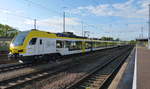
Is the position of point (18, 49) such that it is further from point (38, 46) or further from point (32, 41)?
point (38, 46)

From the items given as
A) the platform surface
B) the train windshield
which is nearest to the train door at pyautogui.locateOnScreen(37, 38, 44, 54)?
the train windshield

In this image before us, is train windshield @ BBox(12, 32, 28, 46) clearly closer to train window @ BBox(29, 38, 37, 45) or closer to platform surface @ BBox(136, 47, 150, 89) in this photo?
train window @ BBox(29, 38, 37, 45)

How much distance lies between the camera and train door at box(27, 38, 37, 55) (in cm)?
1392

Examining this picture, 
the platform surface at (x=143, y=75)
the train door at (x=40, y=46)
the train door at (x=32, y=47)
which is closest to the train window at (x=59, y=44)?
the train door at (x=40, y=46)

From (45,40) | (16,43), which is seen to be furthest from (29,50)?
(45,40)

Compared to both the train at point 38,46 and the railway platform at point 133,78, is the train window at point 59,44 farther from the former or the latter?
the railway platform at point 133,78

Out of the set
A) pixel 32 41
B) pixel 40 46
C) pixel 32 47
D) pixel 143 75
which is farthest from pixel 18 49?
pixel 143 75

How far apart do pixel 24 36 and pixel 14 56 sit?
6.17 feet

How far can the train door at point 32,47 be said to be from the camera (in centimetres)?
1392

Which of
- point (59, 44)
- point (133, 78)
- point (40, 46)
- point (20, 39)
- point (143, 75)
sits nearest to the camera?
point (133, 78)

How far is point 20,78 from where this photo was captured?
9.76m

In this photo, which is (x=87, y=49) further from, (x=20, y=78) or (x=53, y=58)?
(x=20, y=78)

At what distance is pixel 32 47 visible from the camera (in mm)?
14203

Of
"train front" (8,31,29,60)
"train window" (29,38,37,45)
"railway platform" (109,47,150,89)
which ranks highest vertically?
"train window" (29,38,37,45)
